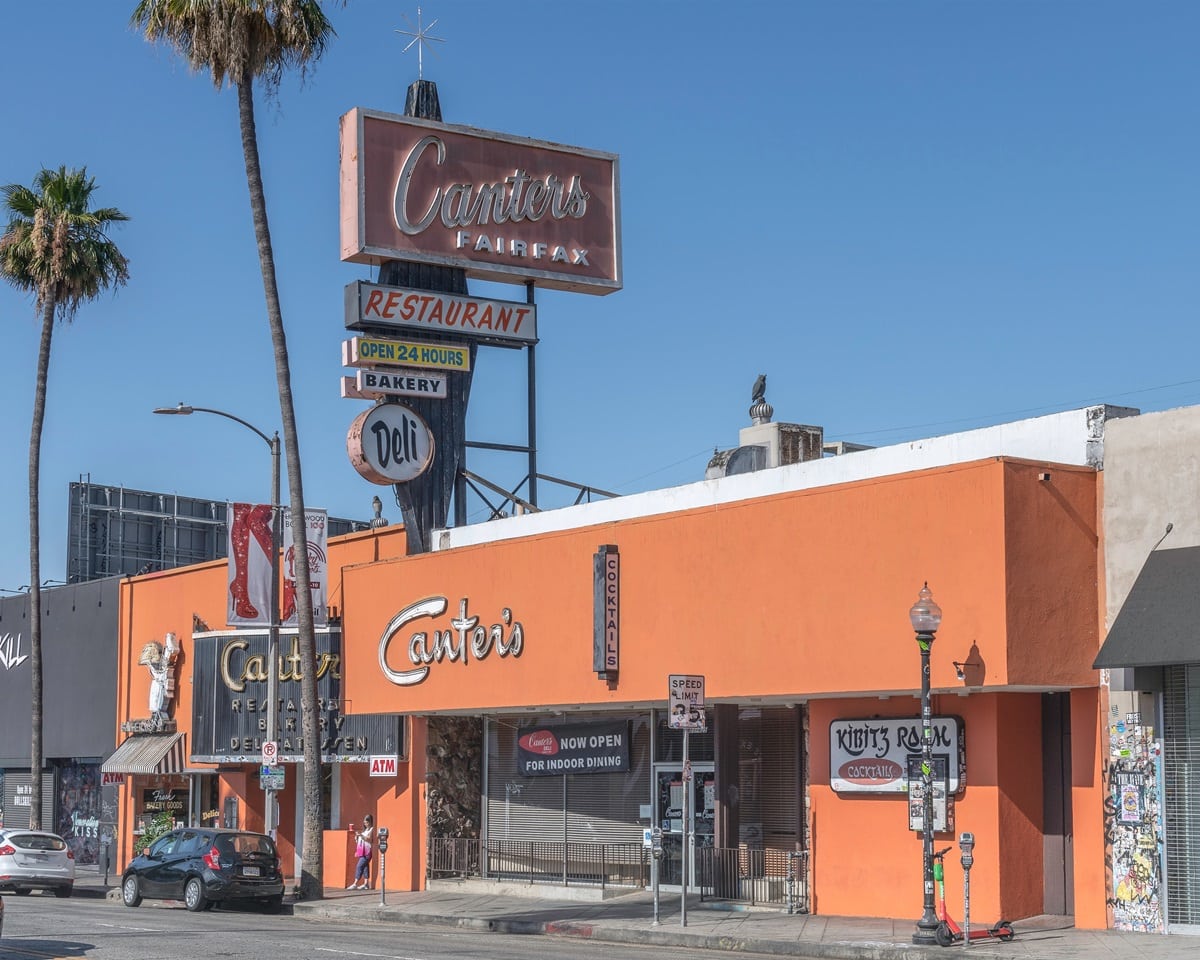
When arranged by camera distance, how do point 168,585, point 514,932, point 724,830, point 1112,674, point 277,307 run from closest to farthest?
1. point 1112,674
2. point 514,932
3. point 724,830
4. point 277,307
5. point 168,585

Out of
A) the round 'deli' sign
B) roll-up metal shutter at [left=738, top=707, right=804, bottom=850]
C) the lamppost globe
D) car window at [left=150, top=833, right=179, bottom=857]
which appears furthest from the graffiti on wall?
car window at [left=150, top=833, right=179, bottom=857]

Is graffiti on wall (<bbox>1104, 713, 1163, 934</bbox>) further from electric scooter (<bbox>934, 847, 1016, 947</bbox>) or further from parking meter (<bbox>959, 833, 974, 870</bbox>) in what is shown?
parking meter (<bbox>959, 833, 974, 870</bbox>)

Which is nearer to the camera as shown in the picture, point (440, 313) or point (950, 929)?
point (950, 929)

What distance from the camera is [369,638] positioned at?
33344mm

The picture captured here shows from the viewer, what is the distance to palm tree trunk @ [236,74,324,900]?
31078 millimetres

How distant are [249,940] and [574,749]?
384 inches

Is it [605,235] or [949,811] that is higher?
[605,235]

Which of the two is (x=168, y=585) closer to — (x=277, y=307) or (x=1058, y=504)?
(x=277, y=307)

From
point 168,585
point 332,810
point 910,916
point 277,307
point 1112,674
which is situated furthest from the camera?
point 168,585

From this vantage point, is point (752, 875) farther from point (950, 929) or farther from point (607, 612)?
point (950, 929)

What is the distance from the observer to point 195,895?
93.4 feet

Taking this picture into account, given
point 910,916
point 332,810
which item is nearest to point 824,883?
point 910,916

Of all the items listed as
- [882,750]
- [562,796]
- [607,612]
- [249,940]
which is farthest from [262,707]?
[882,750]

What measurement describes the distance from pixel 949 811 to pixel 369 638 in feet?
46.4
